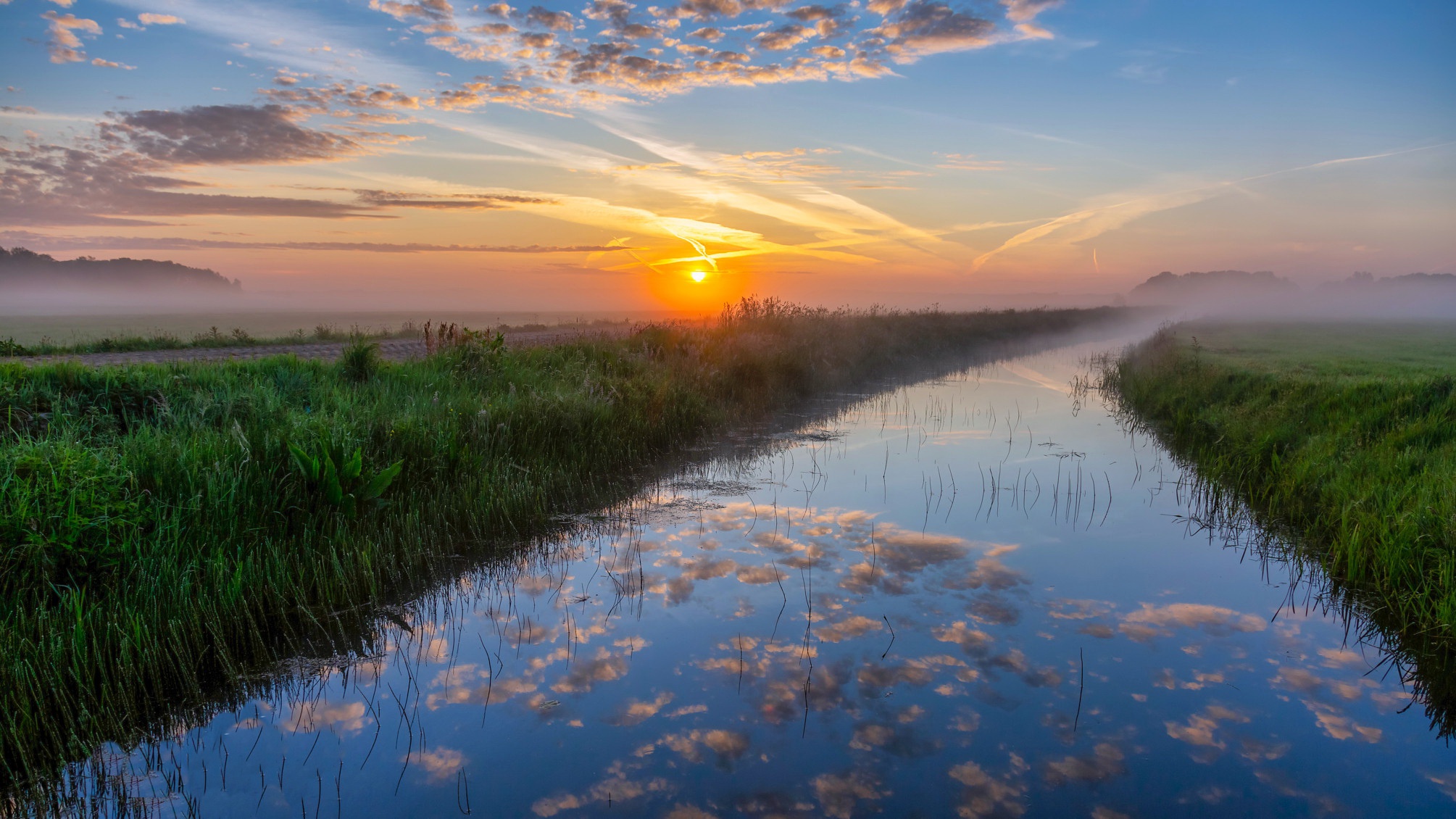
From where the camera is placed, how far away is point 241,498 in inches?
241

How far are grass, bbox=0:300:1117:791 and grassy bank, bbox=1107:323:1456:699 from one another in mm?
7369

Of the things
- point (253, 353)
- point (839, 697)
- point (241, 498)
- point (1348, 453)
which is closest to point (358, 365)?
point (241, 498)

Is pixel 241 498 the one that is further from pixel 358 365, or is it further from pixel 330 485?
pixel 358 365

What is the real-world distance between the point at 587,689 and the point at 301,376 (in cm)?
755

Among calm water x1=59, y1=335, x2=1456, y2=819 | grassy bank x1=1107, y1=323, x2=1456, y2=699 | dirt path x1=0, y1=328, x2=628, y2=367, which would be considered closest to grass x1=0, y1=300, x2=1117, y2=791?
calm water x1=59, y1=335, x2=1456, y2=819

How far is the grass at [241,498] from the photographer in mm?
4234

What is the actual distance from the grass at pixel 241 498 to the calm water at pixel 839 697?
0.54 m

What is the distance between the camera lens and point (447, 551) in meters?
6.69

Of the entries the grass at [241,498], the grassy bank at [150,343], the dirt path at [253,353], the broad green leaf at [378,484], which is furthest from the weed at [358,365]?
the broad green leaf at [378,484]

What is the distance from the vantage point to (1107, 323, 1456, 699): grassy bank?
5703 millimetres

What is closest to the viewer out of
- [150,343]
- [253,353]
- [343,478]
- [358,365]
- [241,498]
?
[241,498]

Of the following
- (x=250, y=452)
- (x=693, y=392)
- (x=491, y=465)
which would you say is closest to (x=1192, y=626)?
(x=491, y=465)

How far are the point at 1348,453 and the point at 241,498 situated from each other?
455 inches

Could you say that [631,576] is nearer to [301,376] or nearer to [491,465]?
[491,465]
